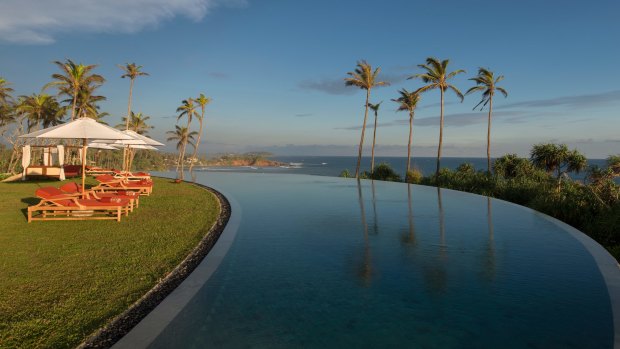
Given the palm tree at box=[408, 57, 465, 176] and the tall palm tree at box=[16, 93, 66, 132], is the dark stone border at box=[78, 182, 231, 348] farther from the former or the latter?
the tall palm tree at box=[16, 93, 66, 132]

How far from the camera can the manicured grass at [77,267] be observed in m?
3.33

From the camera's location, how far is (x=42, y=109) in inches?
1421

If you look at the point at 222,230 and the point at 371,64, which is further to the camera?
the point at 371,64

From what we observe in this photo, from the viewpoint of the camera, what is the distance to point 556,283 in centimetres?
462

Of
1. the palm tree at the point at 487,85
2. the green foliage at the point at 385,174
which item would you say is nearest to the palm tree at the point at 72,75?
the green foliage at the point at 385,174

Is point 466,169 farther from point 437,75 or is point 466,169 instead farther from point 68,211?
point 68,211

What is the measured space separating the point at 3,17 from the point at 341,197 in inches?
587

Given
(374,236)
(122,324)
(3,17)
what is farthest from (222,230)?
(3,17)

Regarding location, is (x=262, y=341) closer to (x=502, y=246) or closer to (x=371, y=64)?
(x=502, y=246)

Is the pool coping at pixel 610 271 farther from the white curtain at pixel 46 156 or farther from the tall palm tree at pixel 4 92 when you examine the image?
the tall palm tree at pixel 4 92

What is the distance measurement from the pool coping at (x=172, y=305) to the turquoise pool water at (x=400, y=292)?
9 cm

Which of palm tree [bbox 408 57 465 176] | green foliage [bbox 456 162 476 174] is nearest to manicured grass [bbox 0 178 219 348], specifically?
green foliage [bbox 456 162 476 174]

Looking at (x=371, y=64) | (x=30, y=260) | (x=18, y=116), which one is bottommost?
(x=30, y=260)

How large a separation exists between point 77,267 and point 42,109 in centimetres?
4014
